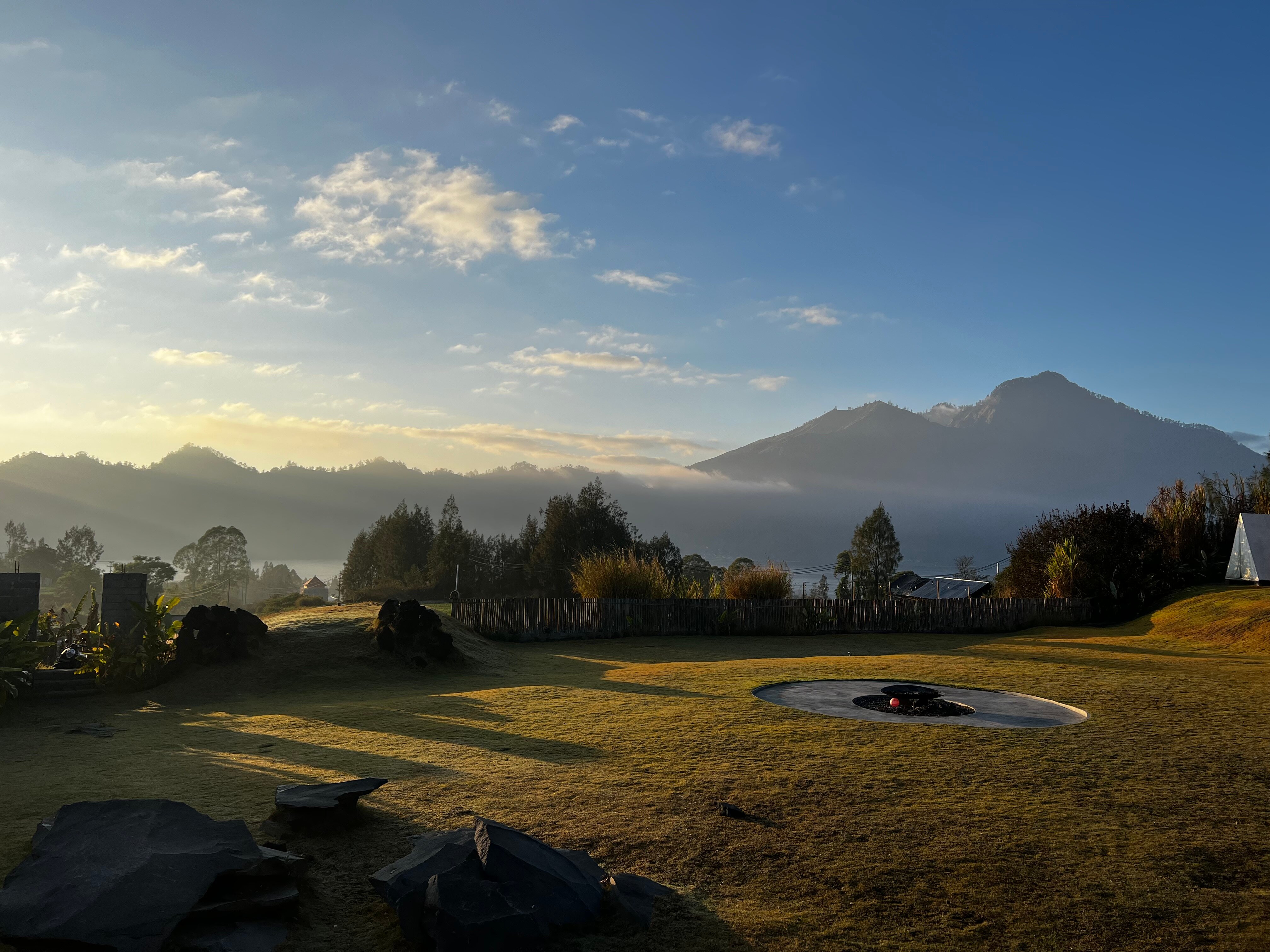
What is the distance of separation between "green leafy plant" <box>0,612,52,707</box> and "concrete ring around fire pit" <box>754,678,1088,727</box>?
8.48m

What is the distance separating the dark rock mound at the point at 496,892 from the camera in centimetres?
286

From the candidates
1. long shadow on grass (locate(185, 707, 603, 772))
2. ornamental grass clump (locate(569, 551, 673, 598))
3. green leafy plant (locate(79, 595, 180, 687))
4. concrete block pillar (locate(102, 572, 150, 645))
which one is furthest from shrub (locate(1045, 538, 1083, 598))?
concrete block pillar (locate(102, 572, 150, 645))

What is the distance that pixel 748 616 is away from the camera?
56.9 ft

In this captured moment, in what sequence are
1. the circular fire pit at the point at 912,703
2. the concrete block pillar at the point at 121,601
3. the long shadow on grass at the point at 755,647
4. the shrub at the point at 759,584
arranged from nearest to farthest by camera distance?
the circular fire pit at the point at 912,703, the concrete block pillar at the point at 121,601, the long shadow on grass at the point at 755,647, the shrub at the point at 759,584

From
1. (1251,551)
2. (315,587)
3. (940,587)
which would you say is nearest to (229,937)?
(1251,551)

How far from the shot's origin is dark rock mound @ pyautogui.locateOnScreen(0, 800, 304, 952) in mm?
2730

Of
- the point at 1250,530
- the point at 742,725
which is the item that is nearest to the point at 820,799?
the point at 742,725

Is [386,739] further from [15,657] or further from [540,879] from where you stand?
[15,657]

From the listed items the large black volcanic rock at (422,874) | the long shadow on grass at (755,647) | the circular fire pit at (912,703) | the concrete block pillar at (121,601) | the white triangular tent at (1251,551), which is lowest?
the long shadow on grass at (755,647)

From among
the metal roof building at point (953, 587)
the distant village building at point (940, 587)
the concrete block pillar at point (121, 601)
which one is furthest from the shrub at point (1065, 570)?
the metal roof building at point (953, 587)

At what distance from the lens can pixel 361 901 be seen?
335 centimetres

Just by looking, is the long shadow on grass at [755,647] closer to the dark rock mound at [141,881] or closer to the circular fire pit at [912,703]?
the circular fire pit at [912,703]

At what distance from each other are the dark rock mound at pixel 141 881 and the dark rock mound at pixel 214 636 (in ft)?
26.6

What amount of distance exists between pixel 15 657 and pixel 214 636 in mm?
2323
